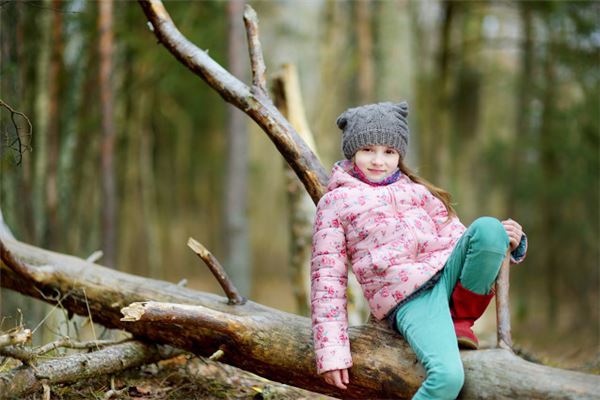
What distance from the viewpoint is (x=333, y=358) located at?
10.1 feet

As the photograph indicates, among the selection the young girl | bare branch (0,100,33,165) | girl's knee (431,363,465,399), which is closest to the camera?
girl's knee (431,363,465,399)

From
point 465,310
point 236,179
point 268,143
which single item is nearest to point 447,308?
point 465,310

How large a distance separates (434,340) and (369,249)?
1.63 feet

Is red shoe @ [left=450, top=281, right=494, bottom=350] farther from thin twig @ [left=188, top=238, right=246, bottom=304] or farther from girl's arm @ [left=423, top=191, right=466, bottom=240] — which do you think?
thin twig @ [left=188, top=238, right=246, bottom=304]

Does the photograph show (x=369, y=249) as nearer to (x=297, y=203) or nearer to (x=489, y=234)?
(x=489, y=234)

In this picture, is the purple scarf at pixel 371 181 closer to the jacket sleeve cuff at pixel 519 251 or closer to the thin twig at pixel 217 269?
the jacket sleeve cuff at pixel 519 251

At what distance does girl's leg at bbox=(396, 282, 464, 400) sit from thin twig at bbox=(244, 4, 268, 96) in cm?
162

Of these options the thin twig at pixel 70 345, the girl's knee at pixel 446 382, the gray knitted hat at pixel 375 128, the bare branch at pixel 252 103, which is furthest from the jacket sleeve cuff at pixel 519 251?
the thin twig at pixel 70 345

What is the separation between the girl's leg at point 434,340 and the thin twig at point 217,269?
978mm

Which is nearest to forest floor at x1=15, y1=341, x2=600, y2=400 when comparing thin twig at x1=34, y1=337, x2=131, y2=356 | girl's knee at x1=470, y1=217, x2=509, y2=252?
thin twig at x1=34, y1=337, x2=131, y2=356

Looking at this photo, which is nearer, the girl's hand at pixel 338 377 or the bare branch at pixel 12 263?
the girl's hand at pixel 338 377

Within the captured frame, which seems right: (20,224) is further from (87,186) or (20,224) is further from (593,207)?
(593,207)

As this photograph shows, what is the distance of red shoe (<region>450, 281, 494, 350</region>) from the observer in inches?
123

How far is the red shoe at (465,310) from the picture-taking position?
3.12 metres
